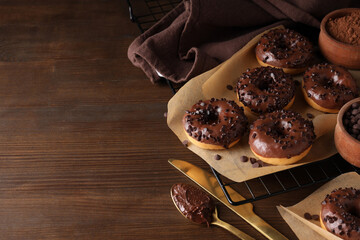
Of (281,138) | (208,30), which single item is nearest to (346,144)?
(281,138)

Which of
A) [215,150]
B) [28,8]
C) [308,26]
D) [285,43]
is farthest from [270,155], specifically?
[28,8]

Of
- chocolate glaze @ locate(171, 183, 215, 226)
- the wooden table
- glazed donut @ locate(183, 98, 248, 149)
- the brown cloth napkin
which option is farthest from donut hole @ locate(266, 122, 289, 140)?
the brown cloth napkin

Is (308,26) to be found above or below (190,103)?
above

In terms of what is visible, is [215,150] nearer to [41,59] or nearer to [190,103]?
[190,103]

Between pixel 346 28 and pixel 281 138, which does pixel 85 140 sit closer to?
pixel 281 138

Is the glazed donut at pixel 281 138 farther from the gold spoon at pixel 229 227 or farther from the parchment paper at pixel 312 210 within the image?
the gold spoon at pixel 229 227

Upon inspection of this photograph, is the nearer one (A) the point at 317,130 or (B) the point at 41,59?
(A) the point at 317,130
